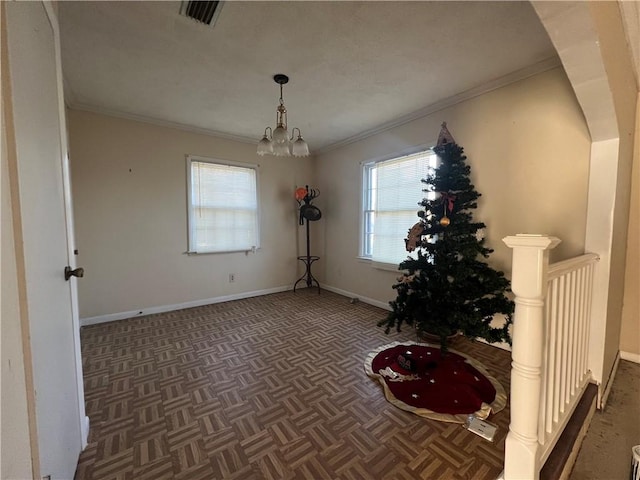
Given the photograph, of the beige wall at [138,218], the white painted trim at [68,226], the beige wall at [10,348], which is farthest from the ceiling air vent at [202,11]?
the beige wall at [138,218]

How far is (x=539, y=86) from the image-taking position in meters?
2.32

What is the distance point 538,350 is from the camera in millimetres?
1029

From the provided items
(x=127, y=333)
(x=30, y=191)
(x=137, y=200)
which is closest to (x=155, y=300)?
(x=127, y=333)

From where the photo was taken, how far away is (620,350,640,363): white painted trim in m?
2.38

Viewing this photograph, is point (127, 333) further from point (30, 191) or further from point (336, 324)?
point (30, 191)

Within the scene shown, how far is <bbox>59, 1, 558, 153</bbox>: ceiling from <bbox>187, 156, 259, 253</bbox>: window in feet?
3.14

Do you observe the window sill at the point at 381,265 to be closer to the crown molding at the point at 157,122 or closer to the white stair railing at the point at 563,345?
the white stair railing at the point at 563,345

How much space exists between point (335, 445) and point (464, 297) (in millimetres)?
1509

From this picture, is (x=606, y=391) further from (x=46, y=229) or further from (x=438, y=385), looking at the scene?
(x=46, y=229)

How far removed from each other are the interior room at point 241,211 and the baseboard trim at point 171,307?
0.10ft

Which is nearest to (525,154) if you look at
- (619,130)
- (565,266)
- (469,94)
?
(619,130)

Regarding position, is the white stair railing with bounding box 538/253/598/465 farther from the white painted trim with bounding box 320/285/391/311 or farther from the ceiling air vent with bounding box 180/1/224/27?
the ceiling air vent with bounding box 180/1/224/27

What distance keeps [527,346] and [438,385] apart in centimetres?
118

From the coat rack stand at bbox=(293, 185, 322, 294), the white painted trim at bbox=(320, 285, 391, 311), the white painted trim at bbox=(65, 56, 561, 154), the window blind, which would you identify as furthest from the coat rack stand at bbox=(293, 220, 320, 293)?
the white painted trim at bbox=(65, 56, 561, 154)
